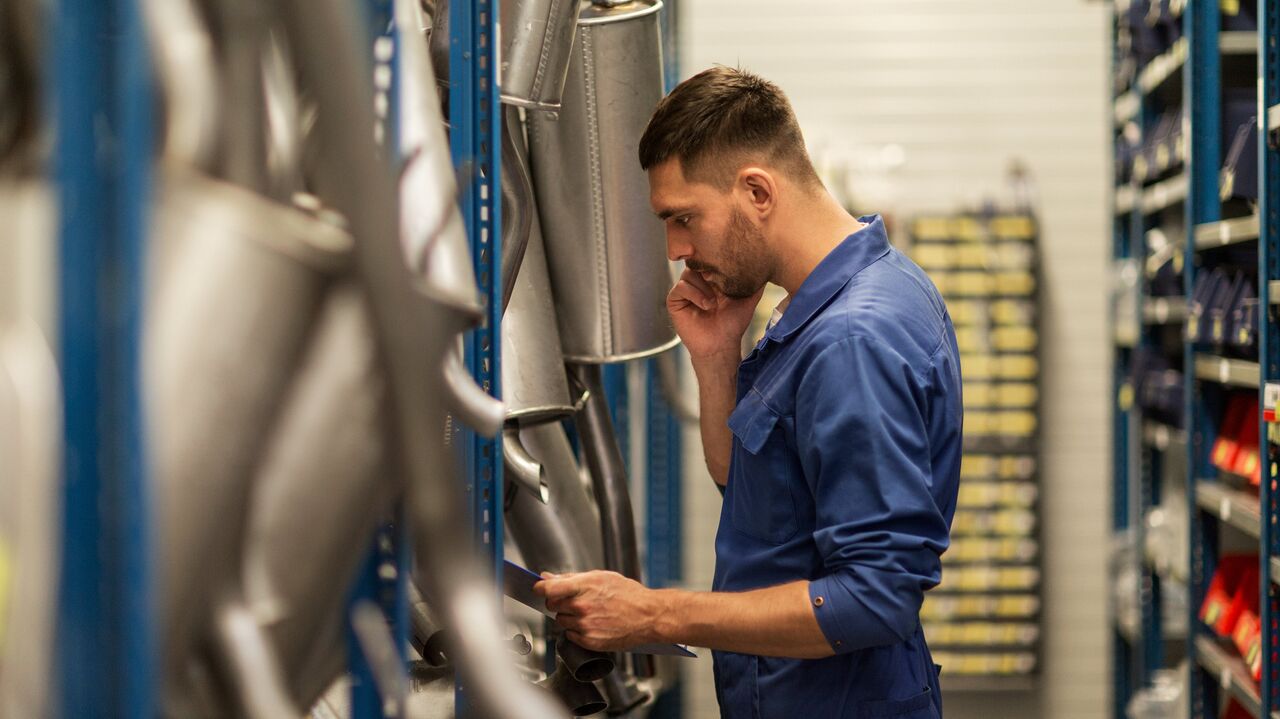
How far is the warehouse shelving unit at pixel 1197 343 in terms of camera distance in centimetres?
330

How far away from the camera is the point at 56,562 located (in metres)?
0.69

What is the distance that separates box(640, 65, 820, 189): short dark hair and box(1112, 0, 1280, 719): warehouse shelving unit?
71.2 inches

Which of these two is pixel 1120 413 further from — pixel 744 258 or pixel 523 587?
pixel 523 587

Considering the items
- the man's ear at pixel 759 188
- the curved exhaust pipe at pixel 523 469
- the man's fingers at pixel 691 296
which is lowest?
the curved exhaust pipe at pixel 523 469

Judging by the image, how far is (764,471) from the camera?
199cm

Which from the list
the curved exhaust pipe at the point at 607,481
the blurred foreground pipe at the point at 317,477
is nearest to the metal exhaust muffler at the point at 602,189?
the curved exhaust pipe at the point at 607,481

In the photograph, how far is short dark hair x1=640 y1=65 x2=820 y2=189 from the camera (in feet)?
6.73

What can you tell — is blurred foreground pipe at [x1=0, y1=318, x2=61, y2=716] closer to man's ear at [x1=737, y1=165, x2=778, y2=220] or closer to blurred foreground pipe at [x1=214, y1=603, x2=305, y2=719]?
blurred foreground pipe at [x1=214, y1=603, x2=305, y2=719]

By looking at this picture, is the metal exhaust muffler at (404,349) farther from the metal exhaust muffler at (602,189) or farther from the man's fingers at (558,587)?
the metal exhaust muffler at (602,189)

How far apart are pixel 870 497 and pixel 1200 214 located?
2846mm

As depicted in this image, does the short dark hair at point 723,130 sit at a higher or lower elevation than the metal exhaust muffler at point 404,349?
higher

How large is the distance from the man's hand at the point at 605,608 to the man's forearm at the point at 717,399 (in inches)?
20.6

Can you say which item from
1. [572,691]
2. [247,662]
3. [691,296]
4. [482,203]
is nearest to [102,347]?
[247,662]

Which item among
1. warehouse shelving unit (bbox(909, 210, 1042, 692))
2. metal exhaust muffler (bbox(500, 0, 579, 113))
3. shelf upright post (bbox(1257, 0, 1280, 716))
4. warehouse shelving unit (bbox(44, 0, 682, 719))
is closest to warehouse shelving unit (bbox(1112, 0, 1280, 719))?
shelf upright post (bbox(1257, 0, 1280, 716))
